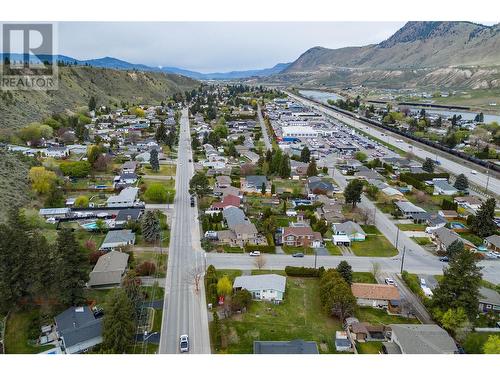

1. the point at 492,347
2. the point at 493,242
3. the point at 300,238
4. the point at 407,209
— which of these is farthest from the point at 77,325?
the point at 493,242

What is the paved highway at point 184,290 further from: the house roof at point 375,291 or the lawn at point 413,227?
the lawn at point 413,227

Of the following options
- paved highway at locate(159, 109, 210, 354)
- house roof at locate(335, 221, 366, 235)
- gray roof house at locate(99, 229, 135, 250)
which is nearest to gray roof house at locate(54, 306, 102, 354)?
paved highway at locate(159, 109, 210, 354)

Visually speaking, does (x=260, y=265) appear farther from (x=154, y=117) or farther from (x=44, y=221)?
(x=154, y=117)

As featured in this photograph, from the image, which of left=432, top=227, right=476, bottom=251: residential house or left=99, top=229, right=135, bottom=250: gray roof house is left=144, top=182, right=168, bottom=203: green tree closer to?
left=99, top=229, right=135, bottom=250: gray roof house

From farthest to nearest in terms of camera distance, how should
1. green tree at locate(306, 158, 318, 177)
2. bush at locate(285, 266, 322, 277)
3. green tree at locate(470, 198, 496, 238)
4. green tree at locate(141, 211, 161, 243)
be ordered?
green tree at locate(306, 158, 318, 177), green tree at locate(470, 198, 496, 238), green tree at locate(141, 211, 161, 243), bush at locate(285, 266, 322, 277)

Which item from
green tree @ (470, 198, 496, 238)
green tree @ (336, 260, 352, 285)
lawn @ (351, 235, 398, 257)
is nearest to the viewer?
green tree @ (336, 260, 352, 285)

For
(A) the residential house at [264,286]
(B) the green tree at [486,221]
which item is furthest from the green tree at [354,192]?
(A) the residential house at [264,286]

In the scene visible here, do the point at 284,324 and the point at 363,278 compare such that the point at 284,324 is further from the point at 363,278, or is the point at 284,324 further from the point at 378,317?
the point at 363,278
